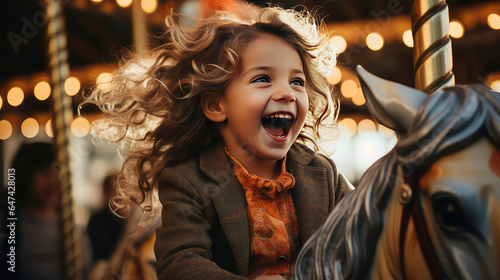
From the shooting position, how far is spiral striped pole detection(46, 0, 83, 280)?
56.6 inches

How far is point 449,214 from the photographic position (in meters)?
0.48

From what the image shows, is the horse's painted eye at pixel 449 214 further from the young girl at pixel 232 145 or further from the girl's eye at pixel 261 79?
the girl's eye at pixel 261 79

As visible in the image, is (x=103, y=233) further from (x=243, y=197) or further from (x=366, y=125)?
(x=366, y=125)

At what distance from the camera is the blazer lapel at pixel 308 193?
34.7 inches

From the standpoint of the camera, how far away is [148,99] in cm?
106

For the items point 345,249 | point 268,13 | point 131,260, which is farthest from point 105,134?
point 345,249

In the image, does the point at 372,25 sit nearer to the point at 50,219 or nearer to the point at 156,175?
the point at 50,219

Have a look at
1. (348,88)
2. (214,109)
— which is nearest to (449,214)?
(214,109)

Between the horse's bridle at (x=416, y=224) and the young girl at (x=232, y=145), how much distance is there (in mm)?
337

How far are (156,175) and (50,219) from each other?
57.7 inches

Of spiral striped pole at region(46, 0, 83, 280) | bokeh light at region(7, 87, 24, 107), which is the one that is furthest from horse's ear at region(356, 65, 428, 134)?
bokeh light at region(7, 87, 24, 107)

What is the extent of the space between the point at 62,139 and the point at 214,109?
719 mm

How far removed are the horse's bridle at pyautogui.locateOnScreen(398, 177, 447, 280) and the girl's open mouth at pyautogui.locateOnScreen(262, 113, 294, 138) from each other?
393mm

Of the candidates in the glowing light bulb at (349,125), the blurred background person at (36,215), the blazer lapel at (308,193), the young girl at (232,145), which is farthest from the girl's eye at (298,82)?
the glowing light bulb at (349,125)
